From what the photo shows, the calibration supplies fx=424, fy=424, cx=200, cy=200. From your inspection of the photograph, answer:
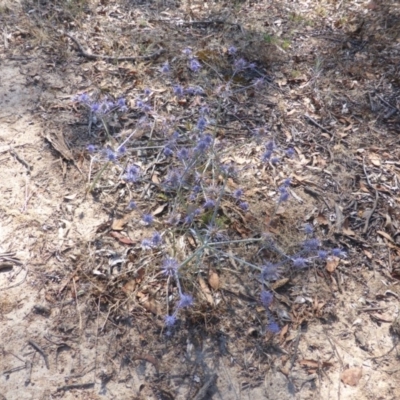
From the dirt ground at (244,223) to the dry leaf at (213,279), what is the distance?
0.13 feet

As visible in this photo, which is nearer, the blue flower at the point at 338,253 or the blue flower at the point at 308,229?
the blue flower at the point at 338,253

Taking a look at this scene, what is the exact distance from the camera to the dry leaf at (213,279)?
276cm

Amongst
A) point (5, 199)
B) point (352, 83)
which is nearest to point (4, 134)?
point (5, 199)

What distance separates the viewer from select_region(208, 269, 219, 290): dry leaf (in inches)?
109

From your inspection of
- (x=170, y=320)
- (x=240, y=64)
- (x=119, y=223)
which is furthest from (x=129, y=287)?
(x=240, y=64)

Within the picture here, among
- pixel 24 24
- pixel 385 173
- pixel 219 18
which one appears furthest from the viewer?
pixel 219 18

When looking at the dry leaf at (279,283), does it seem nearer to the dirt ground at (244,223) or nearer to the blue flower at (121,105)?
the dirt ground at (244,223)

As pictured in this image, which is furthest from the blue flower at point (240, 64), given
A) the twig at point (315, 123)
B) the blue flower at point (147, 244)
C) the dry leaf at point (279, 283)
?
the dry leaf at point (279, 283)

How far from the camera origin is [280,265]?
9.46 ft

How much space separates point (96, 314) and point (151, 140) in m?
1.54

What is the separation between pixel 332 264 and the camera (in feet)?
9.64

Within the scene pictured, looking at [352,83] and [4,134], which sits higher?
[352,83]

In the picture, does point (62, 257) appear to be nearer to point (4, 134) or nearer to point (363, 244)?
point (4, 134)

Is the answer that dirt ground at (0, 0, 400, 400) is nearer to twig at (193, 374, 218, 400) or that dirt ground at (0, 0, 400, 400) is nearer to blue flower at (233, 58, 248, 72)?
twig at (193, 374, 218, 400)
